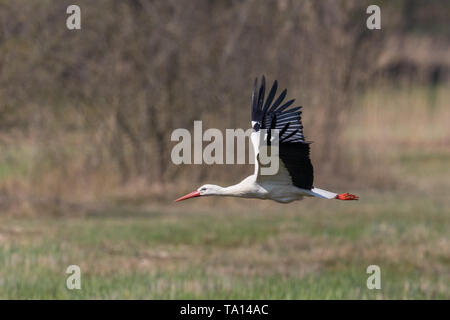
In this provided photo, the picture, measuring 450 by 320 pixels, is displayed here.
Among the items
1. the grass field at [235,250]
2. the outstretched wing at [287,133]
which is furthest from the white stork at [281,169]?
the grass field at [235,250]

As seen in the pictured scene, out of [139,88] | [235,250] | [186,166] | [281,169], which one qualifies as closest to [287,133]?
[281,169]

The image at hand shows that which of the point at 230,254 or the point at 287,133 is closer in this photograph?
the point at 287,133

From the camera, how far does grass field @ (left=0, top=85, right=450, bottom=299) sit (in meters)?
9.98

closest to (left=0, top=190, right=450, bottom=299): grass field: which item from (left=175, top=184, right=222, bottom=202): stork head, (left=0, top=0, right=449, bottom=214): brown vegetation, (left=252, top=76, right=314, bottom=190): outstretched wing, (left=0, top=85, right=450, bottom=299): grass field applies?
(left=0, top=85, right=450, bottom=299): grass field

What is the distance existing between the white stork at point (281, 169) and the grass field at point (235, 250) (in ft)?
13.6

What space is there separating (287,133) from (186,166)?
14.8 meters

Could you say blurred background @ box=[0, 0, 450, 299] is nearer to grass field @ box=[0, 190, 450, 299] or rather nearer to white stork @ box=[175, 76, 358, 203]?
grass field @ box=[0, 190, 450, 299]

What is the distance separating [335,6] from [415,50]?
2482 cm

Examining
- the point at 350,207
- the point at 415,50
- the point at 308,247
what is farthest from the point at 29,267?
the point at 415,50

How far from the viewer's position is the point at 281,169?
5.36m

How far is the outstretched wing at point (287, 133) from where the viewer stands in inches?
210

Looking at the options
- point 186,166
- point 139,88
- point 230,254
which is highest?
point 139,88

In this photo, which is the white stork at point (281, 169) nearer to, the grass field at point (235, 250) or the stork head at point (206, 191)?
the stork head at point (206, 191)

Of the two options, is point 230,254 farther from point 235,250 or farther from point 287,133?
point 287,133
